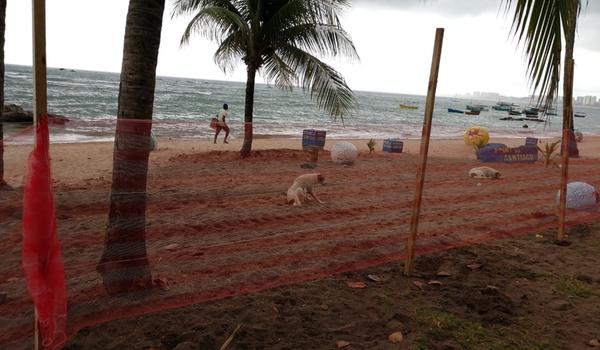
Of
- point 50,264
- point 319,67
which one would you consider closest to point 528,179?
point 319,67

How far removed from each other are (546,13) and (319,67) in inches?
366

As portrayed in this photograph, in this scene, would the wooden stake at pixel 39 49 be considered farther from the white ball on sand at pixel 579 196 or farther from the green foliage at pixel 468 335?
the white ball on sand at pixel 579 196

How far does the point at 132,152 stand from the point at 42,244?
1018 millimetres

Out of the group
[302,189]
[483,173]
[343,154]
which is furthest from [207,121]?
[302,189]

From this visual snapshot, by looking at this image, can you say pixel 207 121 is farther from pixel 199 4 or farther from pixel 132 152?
pixel 132 152

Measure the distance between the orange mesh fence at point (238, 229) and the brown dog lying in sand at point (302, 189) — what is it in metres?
0.14

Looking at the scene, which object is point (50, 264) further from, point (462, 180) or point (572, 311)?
point (462, 180)

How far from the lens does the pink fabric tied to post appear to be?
2.45 m

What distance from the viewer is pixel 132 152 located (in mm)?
3326

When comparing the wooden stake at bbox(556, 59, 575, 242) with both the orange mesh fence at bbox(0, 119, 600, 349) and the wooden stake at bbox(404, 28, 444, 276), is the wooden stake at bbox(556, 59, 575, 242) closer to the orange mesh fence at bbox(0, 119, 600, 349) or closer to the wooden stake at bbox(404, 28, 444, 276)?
the orange mesh fence at bbox(0, 119, 600, 349)

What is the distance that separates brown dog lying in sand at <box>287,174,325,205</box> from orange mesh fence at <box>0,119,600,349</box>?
141mm

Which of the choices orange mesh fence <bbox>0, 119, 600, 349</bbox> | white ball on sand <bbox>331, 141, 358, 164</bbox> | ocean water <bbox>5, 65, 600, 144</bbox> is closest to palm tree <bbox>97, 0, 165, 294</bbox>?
orange mesh fence <bbox>0, 119, 600, 349</bbox>

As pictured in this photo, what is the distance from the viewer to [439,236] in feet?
17.7

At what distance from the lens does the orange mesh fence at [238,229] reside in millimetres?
3395
